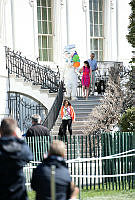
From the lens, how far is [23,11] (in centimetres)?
2356

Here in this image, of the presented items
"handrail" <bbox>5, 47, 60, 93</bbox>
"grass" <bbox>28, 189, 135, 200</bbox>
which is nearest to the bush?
"grass" <bbox>28, 189, 135, 200</bbox>

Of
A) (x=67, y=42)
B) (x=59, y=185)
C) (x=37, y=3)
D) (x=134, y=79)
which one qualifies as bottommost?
(x=59, y=185)

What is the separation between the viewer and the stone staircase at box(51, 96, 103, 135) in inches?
727

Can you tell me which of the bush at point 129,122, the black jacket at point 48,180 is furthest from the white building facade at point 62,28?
the black jacket at point 48,180

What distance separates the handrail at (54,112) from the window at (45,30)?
5.06 meters

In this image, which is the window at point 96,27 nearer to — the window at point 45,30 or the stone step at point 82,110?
the window at point 45,30

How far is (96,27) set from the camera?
26859 millimetres

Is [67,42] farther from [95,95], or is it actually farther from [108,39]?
[95,95]

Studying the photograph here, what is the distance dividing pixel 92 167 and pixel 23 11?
41.5 feet

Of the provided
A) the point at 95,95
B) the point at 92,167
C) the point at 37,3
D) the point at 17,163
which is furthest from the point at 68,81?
the point at 17,163

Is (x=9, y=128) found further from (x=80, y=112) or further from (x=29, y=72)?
(x=29, y=72)

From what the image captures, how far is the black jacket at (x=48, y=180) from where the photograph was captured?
596 centimetres

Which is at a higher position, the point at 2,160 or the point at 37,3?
the point at 37,3

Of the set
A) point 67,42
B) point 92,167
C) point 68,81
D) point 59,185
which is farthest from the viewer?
point 67,42
